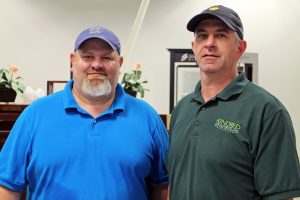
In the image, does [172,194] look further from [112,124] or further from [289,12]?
[289,12]

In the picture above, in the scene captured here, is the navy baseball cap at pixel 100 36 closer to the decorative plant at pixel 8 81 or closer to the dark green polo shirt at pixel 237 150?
the dark green polo shirt at pixel 237 150

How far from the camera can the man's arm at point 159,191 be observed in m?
1.58

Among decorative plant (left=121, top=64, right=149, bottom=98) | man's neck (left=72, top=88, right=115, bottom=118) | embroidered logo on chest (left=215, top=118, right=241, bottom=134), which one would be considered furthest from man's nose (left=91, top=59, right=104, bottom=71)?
decorative plant (left=121, top=64, right=149, bottom=98)

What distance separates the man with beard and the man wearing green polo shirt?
0.17 m

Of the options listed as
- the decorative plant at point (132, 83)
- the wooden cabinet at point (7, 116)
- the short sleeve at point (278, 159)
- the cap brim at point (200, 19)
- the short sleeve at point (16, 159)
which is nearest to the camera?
the short sleeve at point (278, 159)

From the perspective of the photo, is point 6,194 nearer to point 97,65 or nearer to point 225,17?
point 97,65

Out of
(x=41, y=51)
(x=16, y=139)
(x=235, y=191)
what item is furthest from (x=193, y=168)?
(x=41, y=51)

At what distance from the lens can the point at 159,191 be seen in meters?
1.58

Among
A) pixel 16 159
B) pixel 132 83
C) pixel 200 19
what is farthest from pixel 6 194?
pixel 132 83

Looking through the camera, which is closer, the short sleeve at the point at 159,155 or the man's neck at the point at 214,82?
the man's neck at the point at 214,82

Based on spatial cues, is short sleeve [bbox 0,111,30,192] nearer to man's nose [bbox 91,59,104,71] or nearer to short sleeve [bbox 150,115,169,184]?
man's nose [bbox 91,59,104,71]

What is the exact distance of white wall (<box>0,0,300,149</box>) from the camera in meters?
4.14

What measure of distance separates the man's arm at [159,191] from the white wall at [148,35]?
2632 mm

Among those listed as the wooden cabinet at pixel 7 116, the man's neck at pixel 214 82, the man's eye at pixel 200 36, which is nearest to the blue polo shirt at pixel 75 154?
the man's neck at pixel 214 82
